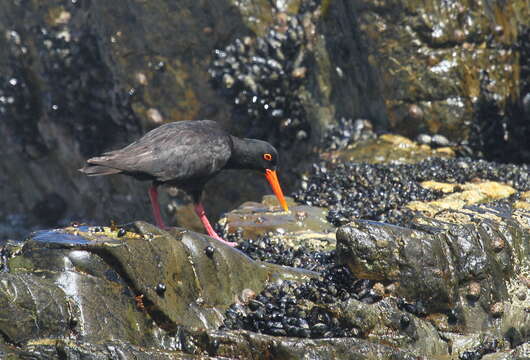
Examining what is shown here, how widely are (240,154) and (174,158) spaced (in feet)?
4.61

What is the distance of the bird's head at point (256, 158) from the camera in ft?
32.6

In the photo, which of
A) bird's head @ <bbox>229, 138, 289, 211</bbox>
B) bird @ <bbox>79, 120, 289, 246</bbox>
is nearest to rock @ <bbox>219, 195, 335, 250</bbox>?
bird's head @ <bbox>229, 138, 289, 211</bbox>

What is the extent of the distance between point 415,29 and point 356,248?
6.90 metres

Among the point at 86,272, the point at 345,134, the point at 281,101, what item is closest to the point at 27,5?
the point at 281,101

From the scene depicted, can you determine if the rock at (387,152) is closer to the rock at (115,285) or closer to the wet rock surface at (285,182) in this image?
the wet rock surface at (285,182)

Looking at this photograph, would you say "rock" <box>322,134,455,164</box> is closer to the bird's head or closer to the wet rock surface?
the wet rock surface

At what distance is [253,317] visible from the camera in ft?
20.6

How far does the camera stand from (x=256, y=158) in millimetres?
10172

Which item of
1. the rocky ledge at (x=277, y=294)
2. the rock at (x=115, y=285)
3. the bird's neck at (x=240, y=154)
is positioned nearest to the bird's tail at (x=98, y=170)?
the rocky ledge at (x=277, y=294)

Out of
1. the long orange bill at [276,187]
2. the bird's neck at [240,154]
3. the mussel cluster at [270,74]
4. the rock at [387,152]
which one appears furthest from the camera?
the mussel cluster at [270,74]

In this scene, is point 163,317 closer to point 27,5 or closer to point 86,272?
point 86,272

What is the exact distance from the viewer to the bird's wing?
845 centimetres

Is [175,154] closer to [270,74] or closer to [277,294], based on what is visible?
[277,294]

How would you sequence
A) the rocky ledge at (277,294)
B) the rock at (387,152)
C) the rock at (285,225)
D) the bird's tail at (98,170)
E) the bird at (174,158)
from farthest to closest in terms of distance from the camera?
the rock at (387,152) → the rock at (285,225) → the bird at (174,158) → the bird's tail at (98,170) → the rocky ledge at (277,294)
